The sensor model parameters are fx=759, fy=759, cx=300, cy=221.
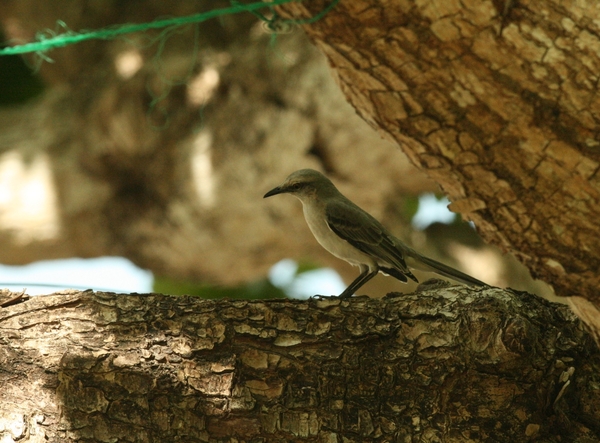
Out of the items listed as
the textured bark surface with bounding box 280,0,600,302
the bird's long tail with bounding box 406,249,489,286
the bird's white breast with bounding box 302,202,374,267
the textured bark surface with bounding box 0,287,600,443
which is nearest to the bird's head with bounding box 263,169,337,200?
the bird's white breast with bounding box 302,202,374,267

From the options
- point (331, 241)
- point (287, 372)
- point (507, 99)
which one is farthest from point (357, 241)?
point (507, 99)

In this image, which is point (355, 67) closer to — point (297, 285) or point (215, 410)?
point (215, 410)

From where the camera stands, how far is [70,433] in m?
3.13

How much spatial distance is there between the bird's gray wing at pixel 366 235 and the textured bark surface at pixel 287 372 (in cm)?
208

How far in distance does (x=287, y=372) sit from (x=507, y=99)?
4.88 feet

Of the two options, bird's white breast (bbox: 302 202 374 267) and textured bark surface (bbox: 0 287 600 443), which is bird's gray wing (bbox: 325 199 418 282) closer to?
bird's white breast (bbox: 302 202 374 267)

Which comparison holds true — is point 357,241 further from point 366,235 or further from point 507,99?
point 507,99

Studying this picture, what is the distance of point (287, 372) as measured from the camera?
10.8ft

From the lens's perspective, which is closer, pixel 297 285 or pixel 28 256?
pixel 28 256

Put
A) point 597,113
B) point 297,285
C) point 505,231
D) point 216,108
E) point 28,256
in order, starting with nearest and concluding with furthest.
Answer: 1. point 597,113
2. point 505,231
3. point 216,108
4. point 28,256
5. point 297,285

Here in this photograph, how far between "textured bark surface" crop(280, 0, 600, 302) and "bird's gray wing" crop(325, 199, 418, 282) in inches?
87.8

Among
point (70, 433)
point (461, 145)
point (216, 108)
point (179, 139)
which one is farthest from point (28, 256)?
point (461, 145)

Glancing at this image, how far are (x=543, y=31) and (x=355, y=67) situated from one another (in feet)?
2.61

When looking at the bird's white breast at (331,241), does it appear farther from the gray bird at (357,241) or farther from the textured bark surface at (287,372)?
the textured bark surface at (287,372)
